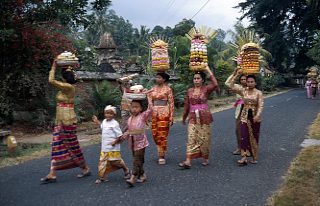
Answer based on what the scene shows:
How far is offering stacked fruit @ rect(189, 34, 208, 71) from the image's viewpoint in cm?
700

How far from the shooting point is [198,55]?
23.1 ft

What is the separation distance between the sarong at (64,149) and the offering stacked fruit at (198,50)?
2364 mm

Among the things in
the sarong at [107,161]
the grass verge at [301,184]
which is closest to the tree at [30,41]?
the sarong at [107,161]

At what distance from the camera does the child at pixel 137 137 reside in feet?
19.6

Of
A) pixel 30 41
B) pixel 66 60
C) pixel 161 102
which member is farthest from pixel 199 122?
pixel 30 41

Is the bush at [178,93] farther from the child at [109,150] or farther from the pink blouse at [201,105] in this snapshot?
the child at [109,150]

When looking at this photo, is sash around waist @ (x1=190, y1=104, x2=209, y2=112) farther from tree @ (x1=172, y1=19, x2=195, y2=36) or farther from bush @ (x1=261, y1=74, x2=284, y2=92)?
tree @ (x1=172, y1=19, x2=195, y2=36)

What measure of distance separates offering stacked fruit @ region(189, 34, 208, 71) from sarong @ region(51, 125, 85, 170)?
2350 mm

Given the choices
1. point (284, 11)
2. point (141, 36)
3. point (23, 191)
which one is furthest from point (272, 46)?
point (23, 191)

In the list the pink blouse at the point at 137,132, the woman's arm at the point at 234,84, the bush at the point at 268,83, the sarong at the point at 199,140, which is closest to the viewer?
the pink blouse at the point at 137,132

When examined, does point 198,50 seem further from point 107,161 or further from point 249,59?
point 107,161

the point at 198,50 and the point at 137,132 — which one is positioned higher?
the point at 198,50

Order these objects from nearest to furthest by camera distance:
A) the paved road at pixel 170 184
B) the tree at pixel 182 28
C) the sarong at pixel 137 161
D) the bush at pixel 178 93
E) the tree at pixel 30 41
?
the paved road at pixel 170 184 < the sarong at pixel 137 161 < the tree at pixel 30 41 < the bush at pixel 178 93 < the tree at pixel 182 28

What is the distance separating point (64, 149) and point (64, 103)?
0.73 m
